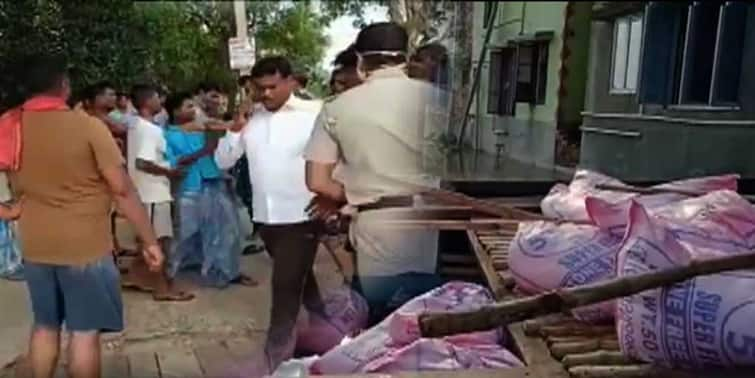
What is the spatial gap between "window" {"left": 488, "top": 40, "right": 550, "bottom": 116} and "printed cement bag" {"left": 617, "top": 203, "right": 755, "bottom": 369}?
746 millimetres

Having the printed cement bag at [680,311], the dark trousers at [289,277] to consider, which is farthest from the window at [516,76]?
the printed cement bag at [680,311]

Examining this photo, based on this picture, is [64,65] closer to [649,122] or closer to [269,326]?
[269,326]

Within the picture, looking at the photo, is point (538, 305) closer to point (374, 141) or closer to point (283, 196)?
point (374, 141)

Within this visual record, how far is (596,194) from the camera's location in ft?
7.09

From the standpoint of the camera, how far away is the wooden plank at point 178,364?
6.91 feet

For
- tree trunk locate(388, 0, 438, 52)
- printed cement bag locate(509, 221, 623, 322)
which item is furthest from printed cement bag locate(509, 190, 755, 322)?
tree trunk locate(388, 0, 438, 52)

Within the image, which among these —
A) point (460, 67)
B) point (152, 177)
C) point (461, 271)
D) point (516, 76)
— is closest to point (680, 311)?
point (460, 67)

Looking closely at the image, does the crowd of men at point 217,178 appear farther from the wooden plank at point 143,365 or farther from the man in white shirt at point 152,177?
the wooden plank at point 143,365

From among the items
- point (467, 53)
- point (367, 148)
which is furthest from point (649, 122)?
point (367, 148)

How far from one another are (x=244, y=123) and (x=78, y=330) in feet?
2.08

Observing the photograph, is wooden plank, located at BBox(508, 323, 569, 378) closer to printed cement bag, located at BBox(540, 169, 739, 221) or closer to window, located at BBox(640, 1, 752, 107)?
printed cement bag, located at BBox(540, 169, 739, 221)

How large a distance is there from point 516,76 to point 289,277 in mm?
858

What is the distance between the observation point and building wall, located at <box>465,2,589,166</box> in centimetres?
218

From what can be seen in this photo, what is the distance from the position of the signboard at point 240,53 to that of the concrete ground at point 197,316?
49 cm
